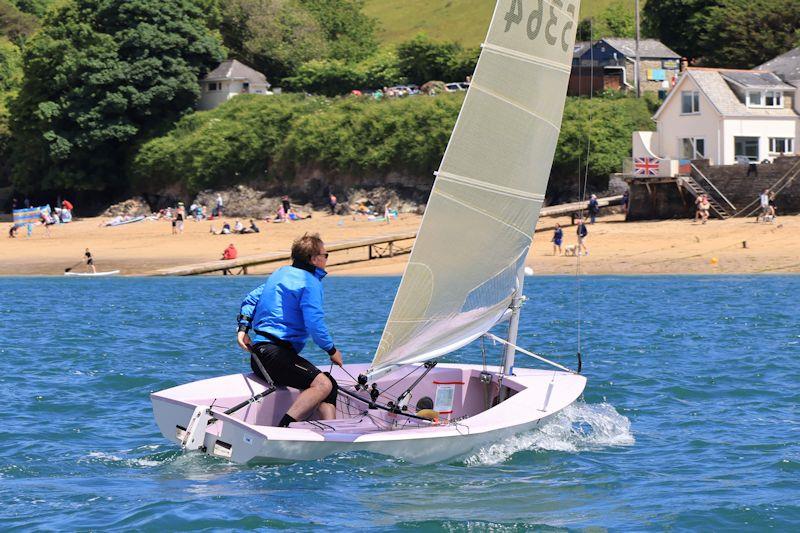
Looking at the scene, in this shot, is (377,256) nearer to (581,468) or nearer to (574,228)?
(574,228)

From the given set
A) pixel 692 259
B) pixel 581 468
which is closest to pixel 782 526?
pixel 581 468

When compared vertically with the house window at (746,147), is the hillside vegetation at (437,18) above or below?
above

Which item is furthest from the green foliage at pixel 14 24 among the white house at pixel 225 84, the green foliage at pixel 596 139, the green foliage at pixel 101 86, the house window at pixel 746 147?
the house window at pixel 746 147

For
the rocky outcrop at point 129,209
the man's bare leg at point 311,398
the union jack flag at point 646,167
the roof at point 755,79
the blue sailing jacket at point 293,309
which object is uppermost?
the roof at point 755,79

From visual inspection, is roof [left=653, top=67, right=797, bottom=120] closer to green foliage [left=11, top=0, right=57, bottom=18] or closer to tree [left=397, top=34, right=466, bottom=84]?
tree [left=397, top=34, right=466, bottom=84]

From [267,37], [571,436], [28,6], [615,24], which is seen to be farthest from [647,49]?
[28,6]

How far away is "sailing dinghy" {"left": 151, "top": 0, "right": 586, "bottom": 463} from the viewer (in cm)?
1070

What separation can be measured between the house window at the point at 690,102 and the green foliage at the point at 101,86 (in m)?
25.7

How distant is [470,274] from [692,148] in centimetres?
4101

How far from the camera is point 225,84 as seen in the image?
6475 cm

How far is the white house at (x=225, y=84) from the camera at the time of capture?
64.5 m

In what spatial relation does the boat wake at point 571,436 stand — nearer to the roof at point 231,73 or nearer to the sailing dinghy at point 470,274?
the sailing dinghy at point 470,274

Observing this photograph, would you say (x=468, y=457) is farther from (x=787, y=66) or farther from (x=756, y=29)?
(x=756, y=29)

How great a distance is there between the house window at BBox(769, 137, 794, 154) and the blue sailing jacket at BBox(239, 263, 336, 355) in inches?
1678
